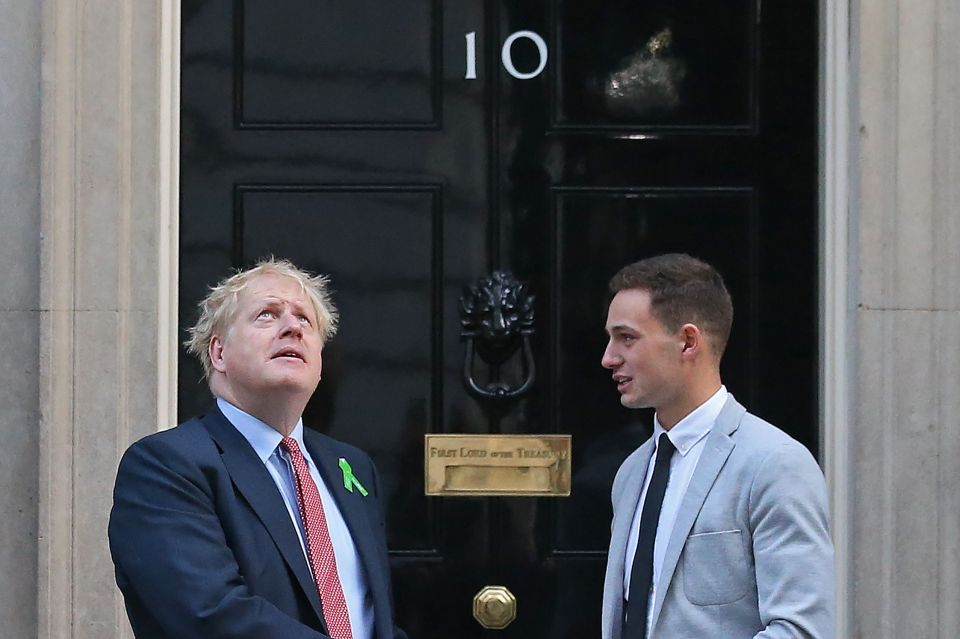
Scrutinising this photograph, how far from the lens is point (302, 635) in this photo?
9.23 feet

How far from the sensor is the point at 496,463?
14.8 ft

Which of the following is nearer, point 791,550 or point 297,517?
point 791,550

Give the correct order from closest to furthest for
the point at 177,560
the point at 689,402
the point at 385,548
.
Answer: the point at 177,560 < the point at 689,402 < the point at 385,548

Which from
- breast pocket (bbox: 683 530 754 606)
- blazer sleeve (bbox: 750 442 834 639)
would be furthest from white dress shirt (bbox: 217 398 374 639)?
blazer sleeve (bbox: 750 442 834 639)

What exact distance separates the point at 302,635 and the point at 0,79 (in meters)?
2.30

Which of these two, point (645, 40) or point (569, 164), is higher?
point (645, 40)

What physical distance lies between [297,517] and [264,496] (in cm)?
12

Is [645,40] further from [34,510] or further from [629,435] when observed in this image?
[34,510]

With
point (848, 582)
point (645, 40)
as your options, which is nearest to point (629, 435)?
point (848, 582)

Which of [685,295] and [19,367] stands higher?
[685,295]

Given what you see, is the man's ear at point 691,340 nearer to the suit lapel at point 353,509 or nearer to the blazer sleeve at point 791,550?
the blazer sleeve at point 791,550

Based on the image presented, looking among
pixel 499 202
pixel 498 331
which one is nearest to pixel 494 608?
pixel 498 331

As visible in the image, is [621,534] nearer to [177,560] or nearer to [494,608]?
[177,560]

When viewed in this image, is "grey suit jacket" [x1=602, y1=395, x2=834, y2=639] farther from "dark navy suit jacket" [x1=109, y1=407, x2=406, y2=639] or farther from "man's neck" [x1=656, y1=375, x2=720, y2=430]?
"dark navy suit jacket" [x1=109, y1=407, x2=406, y2=639]
